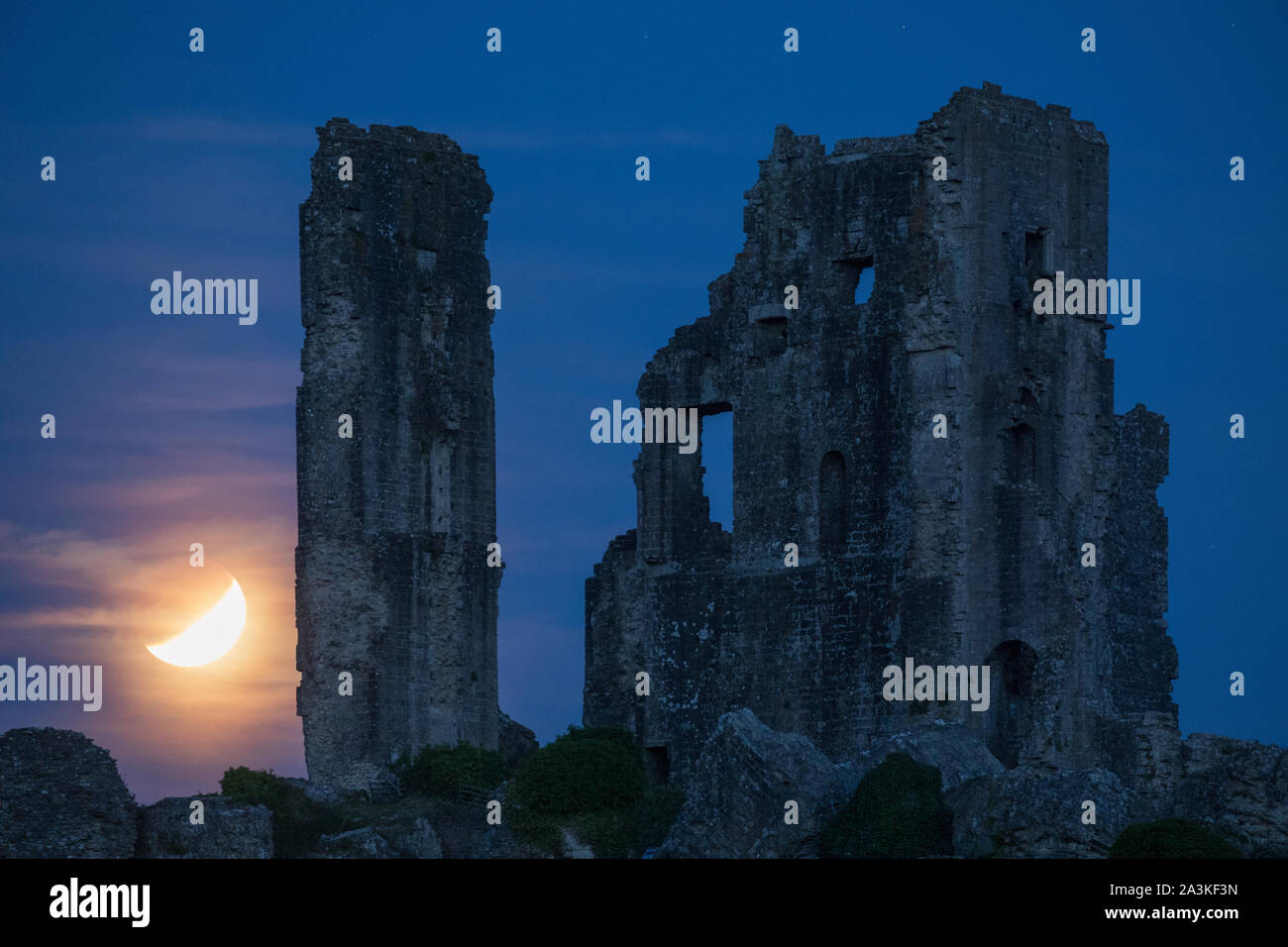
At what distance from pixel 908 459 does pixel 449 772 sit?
8075mm

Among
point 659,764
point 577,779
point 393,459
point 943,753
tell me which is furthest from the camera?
point 659,764

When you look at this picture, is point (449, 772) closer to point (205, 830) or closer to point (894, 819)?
point (205, 830)

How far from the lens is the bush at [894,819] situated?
123 ft

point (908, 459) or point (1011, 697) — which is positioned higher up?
point (908, 459)

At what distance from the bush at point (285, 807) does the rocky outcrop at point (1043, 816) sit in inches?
387

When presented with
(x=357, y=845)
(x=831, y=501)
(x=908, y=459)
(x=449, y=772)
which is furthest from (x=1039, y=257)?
(x=357, y=845)

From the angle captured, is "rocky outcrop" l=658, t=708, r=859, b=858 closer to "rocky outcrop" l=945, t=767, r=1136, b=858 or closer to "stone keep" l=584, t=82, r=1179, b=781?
"rocky outcrop" l=945, t=767, r=1136, b=858

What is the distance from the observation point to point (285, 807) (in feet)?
140

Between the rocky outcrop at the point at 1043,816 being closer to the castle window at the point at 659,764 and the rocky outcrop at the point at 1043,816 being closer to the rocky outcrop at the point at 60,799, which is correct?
the castle window at the point at 659,764

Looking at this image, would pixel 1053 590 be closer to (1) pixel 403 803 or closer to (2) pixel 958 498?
(2) pixel 958 498
